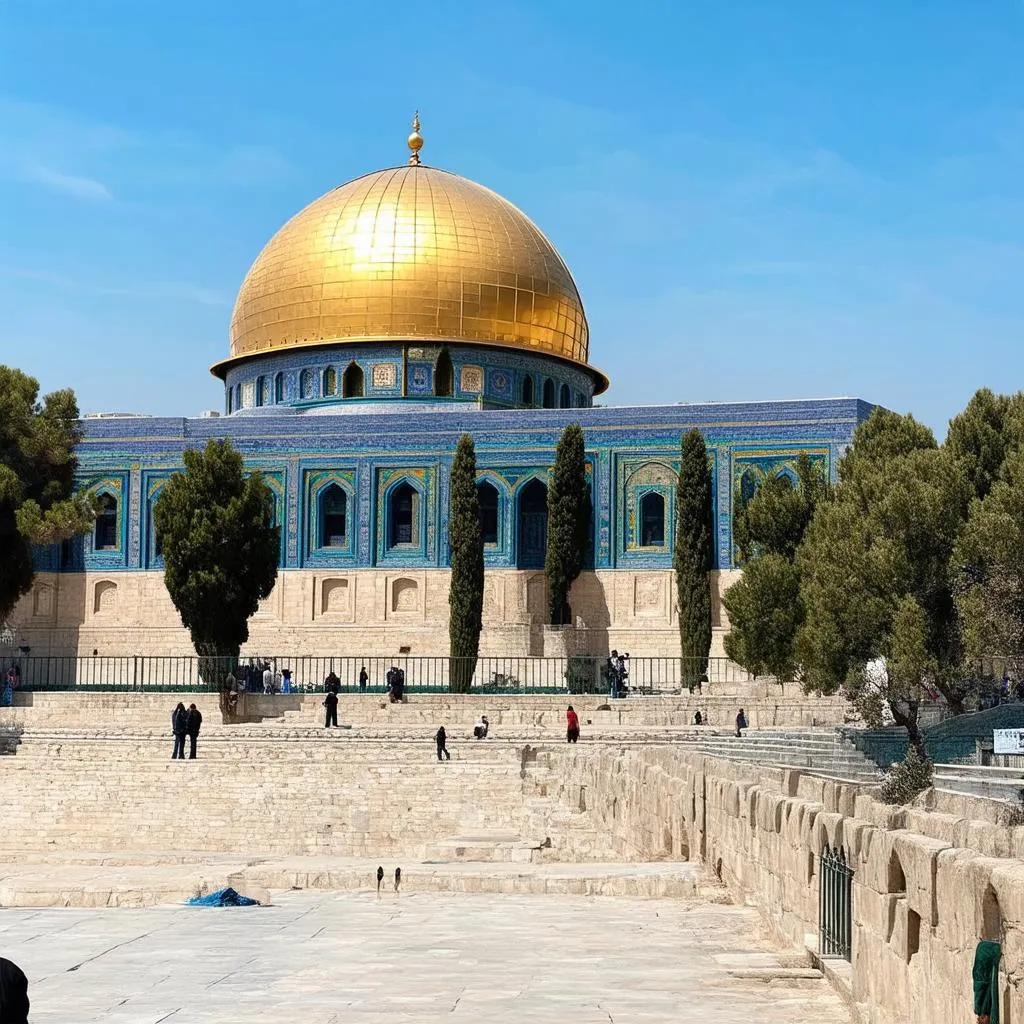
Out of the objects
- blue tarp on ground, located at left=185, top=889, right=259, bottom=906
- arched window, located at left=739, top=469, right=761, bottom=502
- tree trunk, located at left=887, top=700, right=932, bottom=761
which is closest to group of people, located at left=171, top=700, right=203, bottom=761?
tree trunk, located at left=887, top=700, right=932, bottom=761

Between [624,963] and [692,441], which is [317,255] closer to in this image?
[692,441]

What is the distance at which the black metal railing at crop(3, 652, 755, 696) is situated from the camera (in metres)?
31.5

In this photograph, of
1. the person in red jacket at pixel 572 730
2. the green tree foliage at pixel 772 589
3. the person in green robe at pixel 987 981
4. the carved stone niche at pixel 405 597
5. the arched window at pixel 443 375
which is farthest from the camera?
the arched window at pixel 443 375

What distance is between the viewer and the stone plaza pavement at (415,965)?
719 cm

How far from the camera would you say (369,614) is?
124 feet

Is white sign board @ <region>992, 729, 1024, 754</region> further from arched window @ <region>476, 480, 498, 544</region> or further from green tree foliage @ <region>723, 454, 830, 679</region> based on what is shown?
arched window @ <region>476, 480, 498, 544</region>

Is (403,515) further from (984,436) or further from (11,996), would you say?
(11,996)

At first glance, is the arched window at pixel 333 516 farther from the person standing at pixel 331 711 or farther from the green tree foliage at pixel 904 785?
the green tree foliage at pixel 904 785

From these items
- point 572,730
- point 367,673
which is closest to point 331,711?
point 572,730

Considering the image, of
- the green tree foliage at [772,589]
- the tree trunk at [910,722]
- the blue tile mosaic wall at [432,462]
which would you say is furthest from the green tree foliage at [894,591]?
the blue tile mosaic wall at [432,462]

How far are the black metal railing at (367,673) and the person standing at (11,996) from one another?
81.7 ft

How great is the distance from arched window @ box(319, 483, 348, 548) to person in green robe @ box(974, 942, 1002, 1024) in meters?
34.6

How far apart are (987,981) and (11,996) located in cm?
254

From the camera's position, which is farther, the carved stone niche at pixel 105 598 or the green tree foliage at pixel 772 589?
the carved stone niche at pixel 105 598
